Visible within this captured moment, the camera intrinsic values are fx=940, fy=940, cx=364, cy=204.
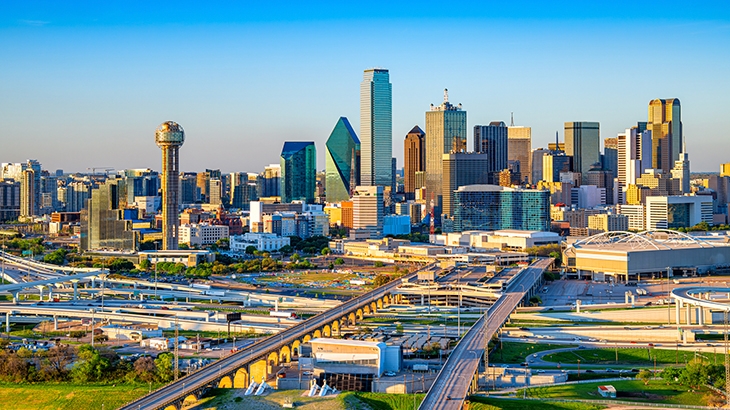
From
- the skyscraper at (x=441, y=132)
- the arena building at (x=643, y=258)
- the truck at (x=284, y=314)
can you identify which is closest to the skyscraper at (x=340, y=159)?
the skyscraper at (x=441, y=132)

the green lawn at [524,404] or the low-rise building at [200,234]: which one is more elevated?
the low-rise building at [200,234]

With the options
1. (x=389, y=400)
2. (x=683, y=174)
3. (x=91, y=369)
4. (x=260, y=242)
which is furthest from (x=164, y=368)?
(x=683, y=174)

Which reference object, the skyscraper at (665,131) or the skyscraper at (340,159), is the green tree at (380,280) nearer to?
the skyscraper at (340,159)

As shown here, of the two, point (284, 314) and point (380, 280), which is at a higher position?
point (380, 280)

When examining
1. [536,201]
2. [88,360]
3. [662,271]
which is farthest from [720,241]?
[88,360]

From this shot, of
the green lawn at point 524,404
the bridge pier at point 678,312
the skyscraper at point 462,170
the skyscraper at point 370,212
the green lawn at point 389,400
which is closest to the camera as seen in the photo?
the green lawn at point 524,404

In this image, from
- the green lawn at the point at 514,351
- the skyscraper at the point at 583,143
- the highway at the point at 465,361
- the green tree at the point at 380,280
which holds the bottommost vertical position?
the green lawn at the point at 514,351

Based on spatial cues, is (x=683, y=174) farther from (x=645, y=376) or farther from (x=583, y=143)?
(x=645, y=376)
